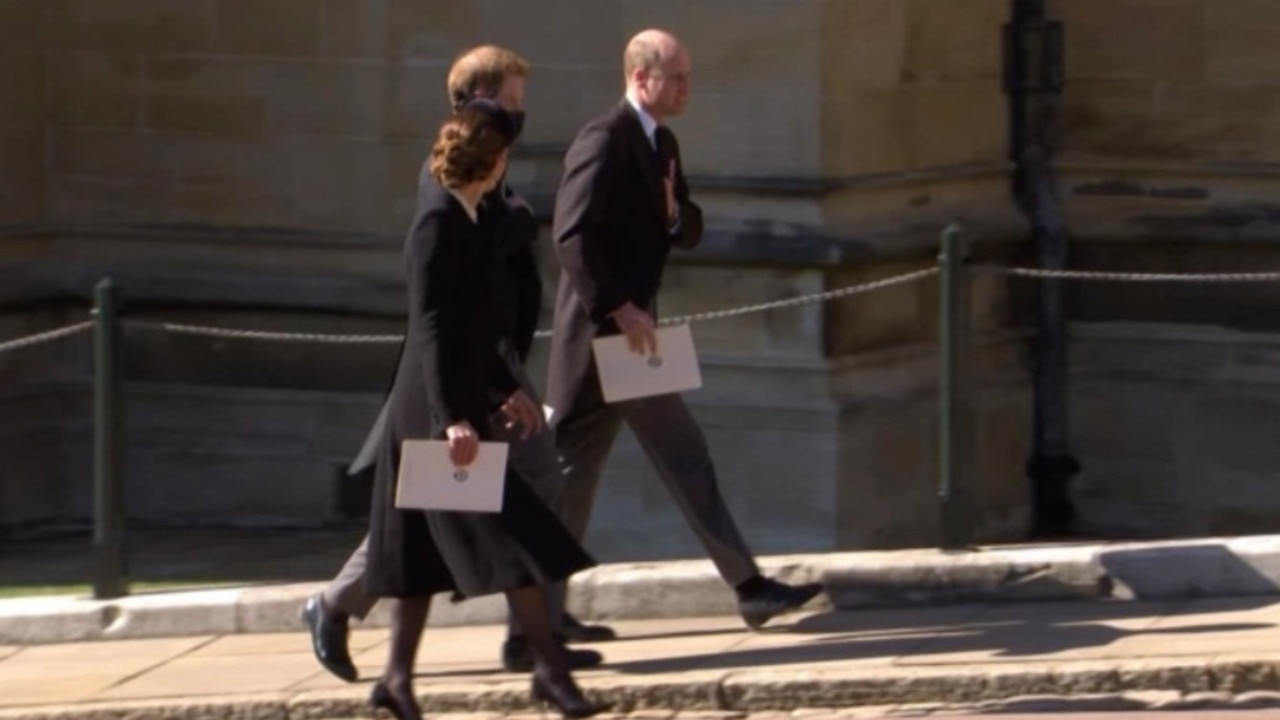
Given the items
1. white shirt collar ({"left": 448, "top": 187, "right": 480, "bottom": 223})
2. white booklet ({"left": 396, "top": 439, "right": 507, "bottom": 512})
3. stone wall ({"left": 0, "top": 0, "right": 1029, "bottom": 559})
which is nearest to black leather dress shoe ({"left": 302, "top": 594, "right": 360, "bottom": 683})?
white booklet ({"left": 396, "top": 439, "right": 507, "bottom": 512})

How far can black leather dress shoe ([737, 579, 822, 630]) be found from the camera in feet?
30.3

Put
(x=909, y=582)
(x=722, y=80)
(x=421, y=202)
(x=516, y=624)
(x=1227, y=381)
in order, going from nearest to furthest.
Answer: (x=421, y=202) → (x=516, y=624) → (x=909, y=582) → (x=722, y=80) → (x=1227, y=381)

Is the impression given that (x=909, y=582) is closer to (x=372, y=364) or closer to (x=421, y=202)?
(x=421, y=202)

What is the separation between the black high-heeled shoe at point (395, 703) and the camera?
823 cm

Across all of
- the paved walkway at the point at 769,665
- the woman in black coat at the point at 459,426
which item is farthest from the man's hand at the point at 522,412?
the paved walkway at the point at 769,665

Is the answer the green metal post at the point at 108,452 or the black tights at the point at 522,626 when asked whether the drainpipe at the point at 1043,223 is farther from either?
the black tights at the point at 522,626

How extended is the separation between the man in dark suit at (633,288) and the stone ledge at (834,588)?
0.53 metres

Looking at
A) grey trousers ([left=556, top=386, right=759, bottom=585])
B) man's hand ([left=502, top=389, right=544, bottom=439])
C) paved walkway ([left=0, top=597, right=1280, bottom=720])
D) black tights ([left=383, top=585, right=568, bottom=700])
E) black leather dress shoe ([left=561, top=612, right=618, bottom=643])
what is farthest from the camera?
black leather dress shoe ([left=561, top=612, right=618, bottom=643])

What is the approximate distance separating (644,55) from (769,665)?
1.74 m

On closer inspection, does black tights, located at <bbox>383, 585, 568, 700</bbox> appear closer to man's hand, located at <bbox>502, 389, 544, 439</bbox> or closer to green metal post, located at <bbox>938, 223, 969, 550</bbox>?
man's hand, located at <bbox>502, 389, 544, 439</bbox>

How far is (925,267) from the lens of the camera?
12.0 m

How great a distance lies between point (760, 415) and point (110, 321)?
266 cm

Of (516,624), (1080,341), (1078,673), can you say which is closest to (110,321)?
(516,624)

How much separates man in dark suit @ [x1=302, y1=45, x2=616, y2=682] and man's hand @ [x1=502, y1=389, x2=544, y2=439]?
1.9 inches
